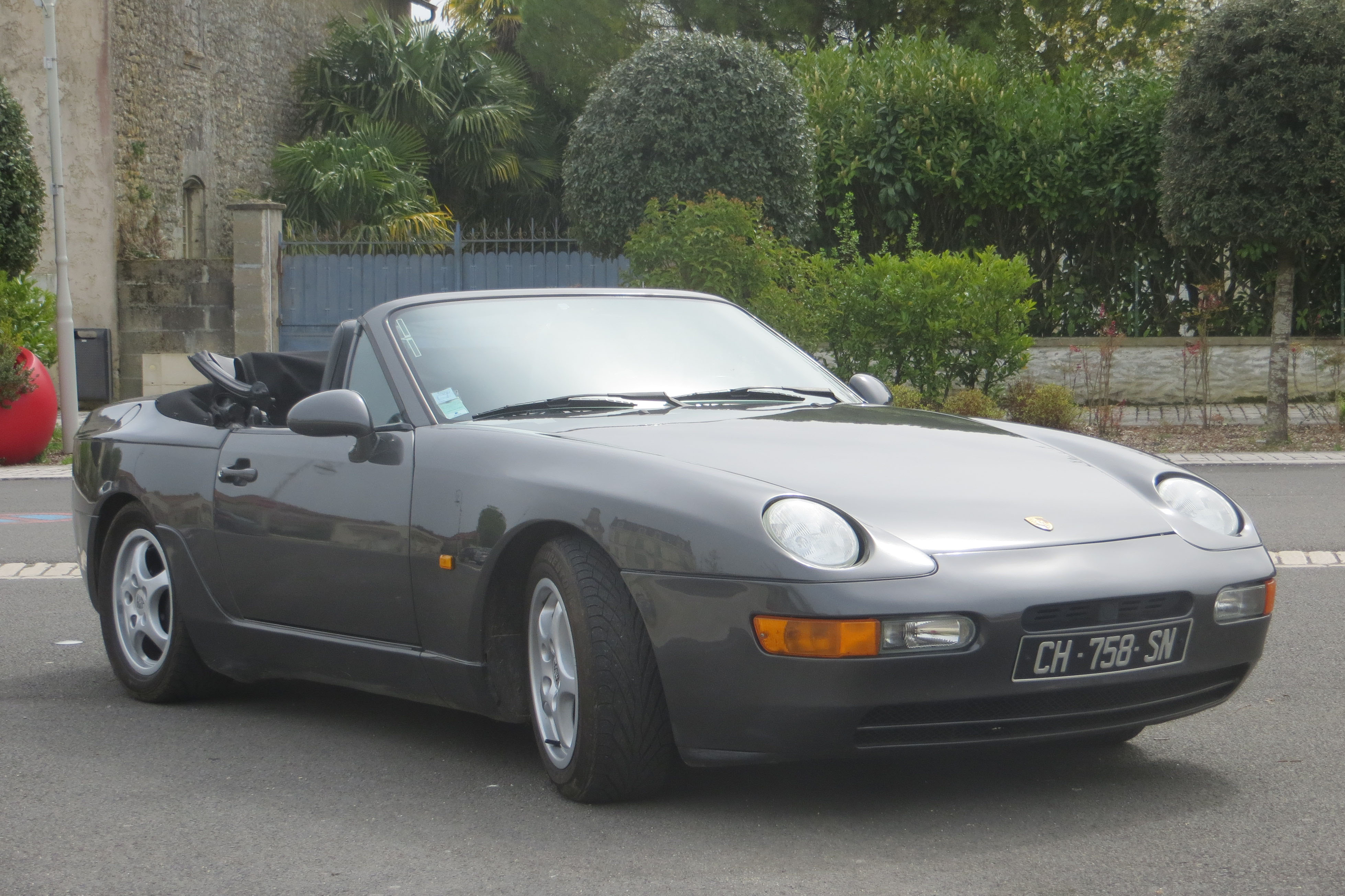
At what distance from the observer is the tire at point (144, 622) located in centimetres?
564

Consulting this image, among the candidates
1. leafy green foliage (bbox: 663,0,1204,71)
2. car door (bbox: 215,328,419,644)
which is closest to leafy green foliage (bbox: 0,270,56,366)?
car door (bbox: 215,328,419,644)

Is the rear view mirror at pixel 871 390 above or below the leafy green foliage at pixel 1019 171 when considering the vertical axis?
below

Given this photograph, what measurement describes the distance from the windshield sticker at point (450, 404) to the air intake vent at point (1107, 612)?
1.82m

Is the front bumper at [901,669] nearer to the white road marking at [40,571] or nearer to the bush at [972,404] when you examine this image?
the white road marking at [40,571]

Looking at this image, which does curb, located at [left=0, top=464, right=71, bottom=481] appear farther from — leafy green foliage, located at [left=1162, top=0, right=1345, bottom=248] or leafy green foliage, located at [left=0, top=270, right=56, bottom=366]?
A: leafy green foliage, located at [left=1162, top=0, right=1345, bottom=248]

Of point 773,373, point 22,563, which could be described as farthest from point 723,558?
point 22,563

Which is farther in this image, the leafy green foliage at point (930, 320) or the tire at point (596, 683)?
the leafy green foliage at point (930, 320)

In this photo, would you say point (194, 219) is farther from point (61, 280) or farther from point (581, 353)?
point (581, 353)

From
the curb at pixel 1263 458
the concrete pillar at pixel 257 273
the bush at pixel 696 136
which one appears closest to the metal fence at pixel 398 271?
the concrete pillar at pixel 257 273

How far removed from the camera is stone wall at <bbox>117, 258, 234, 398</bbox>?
23.5 m

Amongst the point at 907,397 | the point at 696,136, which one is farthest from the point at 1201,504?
the point at 696,136

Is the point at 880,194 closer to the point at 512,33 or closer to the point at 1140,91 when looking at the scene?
the point at 1140,91

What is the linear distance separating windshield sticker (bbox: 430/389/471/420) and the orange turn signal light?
4.74 ft

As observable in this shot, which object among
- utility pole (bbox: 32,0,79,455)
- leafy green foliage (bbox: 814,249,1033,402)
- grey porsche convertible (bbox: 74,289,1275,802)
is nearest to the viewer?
grey porsche convertible (bbox: 74,289,1275,802)
